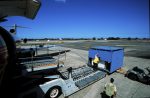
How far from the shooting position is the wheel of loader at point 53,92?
706cm

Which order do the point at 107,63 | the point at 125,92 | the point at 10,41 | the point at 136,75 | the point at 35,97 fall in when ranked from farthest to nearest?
1. the point at 107,63
2. the point at 136,75
3. the point at 125,92
4. the point at 35,97
5. the point at 10,41

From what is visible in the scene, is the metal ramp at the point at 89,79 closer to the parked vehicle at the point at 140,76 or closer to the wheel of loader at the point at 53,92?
the wheel of loader at the point at 53,92

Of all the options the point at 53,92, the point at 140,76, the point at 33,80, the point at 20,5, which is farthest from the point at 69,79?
the point at 140,76

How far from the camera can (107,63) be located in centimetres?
1243

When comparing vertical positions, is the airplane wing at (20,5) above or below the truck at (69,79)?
above

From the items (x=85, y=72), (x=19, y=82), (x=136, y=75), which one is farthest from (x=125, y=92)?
(x=19, y=82)

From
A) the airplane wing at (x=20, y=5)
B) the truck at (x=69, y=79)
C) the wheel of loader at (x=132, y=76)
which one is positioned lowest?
the wheel of loader at (x=132, y=76)

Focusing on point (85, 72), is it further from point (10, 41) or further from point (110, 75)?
point (10, 41)

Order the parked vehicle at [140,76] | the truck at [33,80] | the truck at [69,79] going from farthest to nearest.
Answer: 1. the parked vehicle at [140,76]
2. the truck at [69,79]
3. the truck at [33,80]

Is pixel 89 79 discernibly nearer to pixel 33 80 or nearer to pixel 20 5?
pixel 33 80

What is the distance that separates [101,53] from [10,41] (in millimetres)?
9628

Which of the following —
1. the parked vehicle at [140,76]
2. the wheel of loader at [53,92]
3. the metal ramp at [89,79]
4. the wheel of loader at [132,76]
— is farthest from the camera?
the wheel of loader at [132,76]

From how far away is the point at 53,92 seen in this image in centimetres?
732

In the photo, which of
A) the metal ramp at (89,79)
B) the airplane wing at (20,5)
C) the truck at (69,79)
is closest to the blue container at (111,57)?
the truck at (69,79)
